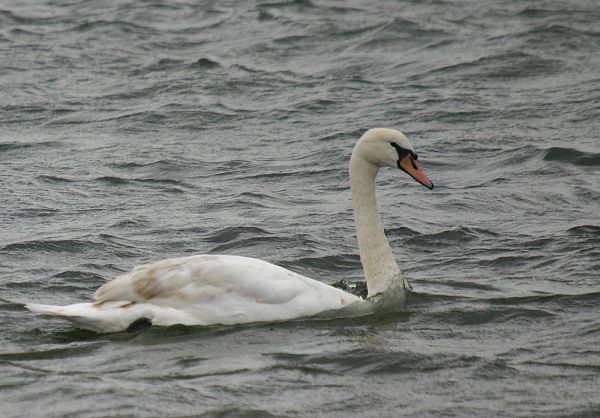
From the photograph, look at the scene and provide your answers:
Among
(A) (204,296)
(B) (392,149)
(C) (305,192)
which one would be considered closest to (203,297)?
(A) (204,296)

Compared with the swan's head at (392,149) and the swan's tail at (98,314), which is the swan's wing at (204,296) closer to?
the swan's tail at (98,314)

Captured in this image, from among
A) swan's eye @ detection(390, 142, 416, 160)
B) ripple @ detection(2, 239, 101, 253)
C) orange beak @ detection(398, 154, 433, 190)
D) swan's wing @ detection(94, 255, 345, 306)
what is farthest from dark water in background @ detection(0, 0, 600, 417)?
swan's eye @ detection(390, 142, 416, 160)

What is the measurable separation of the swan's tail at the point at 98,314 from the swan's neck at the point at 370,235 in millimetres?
1541

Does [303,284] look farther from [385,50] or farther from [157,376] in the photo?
[385,50]

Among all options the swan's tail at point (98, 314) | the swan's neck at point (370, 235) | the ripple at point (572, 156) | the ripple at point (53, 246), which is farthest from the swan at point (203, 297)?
the ripple at point (572, 156)

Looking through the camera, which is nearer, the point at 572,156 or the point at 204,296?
the point at 204,296

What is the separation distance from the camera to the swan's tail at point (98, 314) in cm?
786

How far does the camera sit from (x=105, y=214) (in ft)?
37.3

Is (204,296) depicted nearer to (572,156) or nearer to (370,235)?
(370,235)

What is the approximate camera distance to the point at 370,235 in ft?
28.9

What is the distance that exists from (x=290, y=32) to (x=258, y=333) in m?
11.6

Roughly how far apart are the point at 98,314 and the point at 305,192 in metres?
4.43

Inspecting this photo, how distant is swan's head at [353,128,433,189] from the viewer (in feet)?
28.2

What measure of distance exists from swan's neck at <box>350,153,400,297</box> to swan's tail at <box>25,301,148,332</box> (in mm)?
1541
